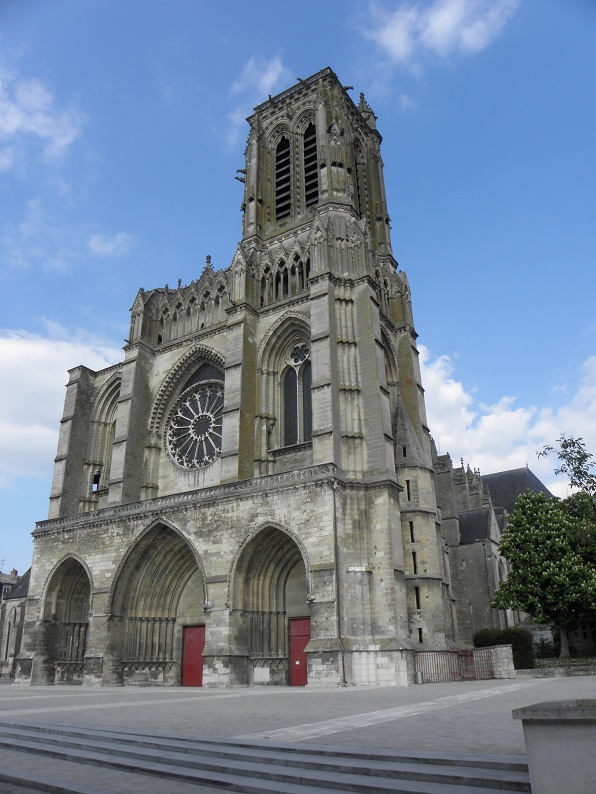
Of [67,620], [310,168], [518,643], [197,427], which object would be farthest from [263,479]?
[310,168]

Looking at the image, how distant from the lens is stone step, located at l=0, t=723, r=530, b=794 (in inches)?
177

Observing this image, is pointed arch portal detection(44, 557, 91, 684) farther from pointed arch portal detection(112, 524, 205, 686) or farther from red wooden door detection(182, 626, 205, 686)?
red wooden door detection(182, 626, 205, 686)

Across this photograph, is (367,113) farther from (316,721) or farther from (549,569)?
(316,721)

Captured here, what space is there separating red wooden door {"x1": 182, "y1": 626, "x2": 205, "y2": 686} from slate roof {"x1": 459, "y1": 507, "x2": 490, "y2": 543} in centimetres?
1587

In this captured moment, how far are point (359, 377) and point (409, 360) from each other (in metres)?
5.39

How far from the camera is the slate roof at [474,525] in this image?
3250cm

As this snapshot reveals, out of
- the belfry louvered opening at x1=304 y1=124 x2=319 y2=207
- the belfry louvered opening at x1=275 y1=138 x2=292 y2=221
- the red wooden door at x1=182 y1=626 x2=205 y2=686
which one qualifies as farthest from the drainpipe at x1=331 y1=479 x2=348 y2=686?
the belfry louvered opening at x1=275 y1=138 x2=292 y2=221

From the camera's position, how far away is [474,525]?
110 ft

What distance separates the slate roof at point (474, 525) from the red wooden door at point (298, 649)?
48.7 feet

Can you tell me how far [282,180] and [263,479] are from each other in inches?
667

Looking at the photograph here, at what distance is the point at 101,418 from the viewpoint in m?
28.3

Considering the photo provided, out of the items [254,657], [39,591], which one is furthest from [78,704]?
[39,591]

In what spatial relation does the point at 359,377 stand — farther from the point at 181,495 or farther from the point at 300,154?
the point at 300,154

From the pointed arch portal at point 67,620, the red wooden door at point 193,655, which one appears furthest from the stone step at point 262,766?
the pointed arch portal at point 67,620
